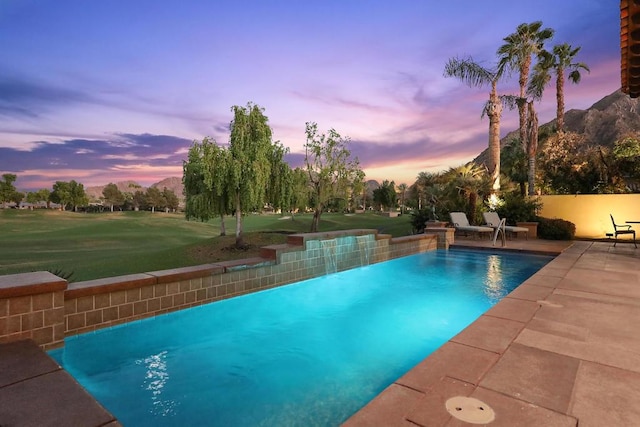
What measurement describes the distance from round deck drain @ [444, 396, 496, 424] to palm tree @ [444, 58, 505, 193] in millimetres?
18762

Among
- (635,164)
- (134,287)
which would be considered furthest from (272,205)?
(635,164)

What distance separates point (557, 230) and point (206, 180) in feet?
47.8

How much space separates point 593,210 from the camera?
15.3m

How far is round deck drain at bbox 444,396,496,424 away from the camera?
196 centimetres

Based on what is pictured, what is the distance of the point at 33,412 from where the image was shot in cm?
205

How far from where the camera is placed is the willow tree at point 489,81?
62.6ft

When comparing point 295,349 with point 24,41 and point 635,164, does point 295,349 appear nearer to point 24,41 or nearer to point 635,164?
point 24,41

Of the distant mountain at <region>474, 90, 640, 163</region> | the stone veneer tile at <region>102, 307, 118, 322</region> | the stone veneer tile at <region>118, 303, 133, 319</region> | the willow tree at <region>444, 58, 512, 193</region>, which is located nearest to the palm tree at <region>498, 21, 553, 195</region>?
the willow tree at <region>444, 58, 512, 193</region>

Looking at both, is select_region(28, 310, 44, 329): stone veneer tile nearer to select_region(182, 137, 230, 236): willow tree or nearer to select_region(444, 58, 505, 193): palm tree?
select_region(182, 137, 230, 236): willow tree

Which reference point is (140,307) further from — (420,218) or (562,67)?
(562,67)

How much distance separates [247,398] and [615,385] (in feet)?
9.70

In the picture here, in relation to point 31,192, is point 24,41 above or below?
above

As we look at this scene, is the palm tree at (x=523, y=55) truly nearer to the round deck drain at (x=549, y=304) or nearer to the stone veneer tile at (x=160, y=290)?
the round deck drain at (x=549, y=304)

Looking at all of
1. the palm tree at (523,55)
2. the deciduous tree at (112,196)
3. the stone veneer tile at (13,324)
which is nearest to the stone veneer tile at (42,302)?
the stone veneer tile at (13,324)
